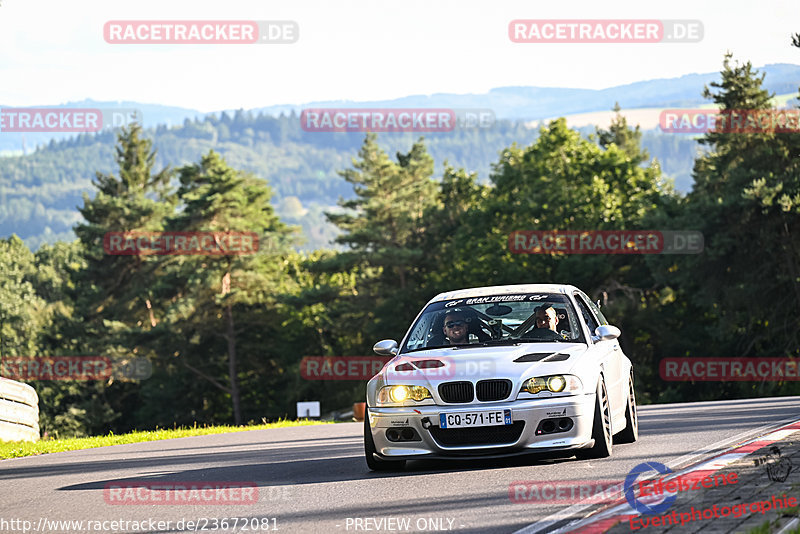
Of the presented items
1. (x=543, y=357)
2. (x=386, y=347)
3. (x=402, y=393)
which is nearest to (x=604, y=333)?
(x=543, y=357)

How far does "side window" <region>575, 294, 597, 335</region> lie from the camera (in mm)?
11391

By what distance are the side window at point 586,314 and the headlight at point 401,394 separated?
7.65 feet

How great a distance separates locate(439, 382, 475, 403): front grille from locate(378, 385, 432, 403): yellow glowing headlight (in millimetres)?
143

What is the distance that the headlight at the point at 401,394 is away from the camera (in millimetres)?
9633

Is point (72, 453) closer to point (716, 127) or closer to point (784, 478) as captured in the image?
point (784, 478)

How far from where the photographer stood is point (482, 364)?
9.66 metres

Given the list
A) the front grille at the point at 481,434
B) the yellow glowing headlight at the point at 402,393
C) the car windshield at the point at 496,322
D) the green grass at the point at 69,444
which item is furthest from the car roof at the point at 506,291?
the green grass at the point at 69,444

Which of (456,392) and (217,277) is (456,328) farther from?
(217,277)

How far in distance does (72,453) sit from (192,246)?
52424 mm

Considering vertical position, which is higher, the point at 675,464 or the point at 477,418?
the point at 477,418

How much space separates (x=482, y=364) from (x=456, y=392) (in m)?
0.36

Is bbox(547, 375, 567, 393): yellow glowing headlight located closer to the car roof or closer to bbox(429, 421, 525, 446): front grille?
bbox(429, 421, 525, 446): front grille

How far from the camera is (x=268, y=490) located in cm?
922

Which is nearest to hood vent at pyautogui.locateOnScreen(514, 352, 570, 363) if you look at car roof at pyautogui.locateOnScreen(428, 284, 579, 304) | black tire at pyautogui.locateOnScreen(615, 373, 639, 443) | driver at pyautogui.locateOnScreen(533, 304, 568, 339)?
driver at pyautogui.locateOnScreen(533, 304, 568, 339)
